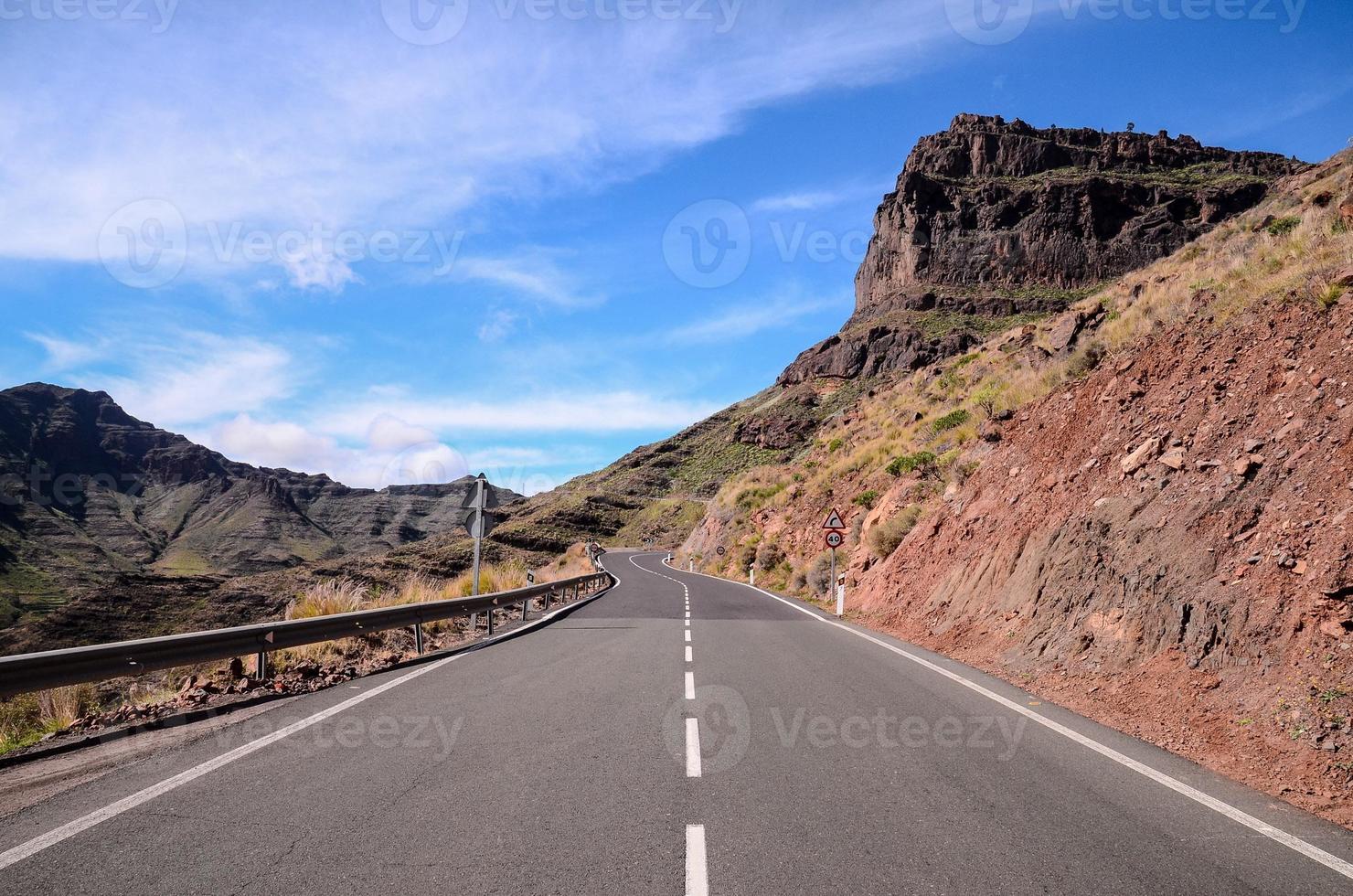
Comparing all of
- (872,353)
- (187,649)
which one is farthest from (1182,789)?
(872,353)

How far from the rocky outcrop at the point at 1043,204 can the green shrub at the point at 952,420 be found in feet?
321

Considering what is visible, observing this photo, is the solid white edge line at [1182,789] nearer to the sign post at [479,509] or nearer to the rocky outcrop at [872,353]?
the sign post at [479,509]

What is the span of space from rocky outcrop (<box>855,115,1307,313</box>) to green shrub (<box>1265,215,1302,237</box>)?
99.0 metres

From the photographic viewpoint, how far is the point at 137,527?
164125 mm

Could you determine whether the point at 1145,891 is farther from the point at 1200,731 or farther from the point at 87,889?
the point at 87,889

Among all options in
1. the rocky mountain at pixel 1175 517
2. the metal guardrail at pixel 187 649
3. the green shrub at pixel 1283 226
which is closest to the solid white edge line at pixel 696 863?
the rocky mountain at pixel 1175 517

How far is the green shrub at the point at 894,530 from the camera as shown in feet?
60.7

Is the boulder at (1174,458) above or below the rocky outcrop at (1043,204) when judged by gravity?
below

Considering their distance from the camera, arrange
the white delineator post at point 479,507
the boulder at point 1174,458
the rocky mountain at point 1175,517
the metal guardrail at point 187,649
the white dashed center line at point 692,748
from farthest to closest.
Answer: the white delineator post at point 479,507 < the boulder at point 1174,458 < the rocky mountain at point 1175,517 < the metal guardrail at point 187,649 < the white dashed center line at point 692,748

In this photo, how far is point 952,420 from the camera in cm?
2308

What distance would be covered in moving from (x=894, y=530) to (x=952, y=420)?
252 inches

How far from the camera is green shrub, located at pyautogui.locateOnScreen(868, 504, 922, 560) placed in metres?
18.5

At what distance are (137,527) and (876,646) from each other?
7980 inches

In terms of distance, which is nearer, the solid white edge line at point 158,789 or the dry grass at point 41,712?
the solid white edge line at point 158,789
